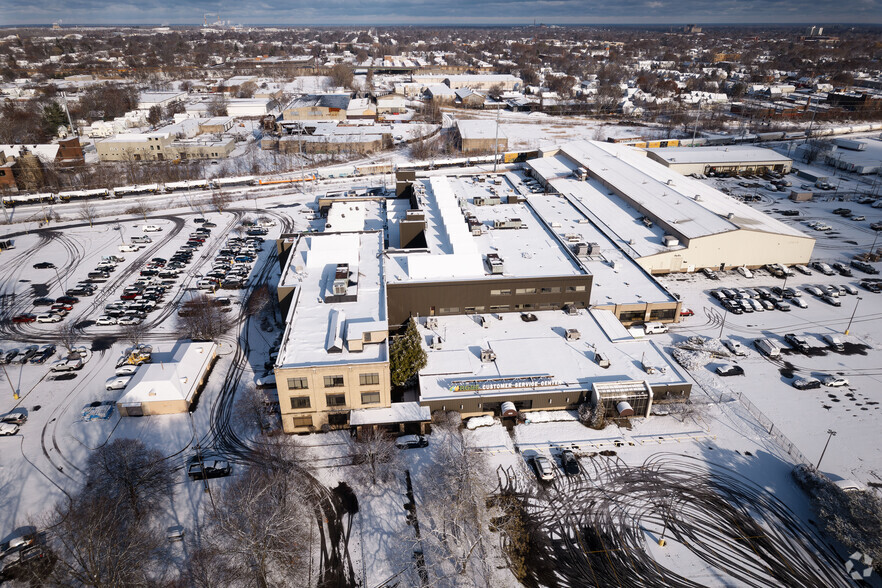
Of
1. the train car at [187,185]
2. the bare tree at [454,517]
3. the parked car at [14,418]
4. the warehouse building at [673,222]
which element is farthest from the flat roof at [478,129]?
the parked car at [14,418]

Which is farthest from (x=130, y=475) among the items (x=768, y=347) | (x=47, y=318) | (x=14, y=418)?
(x=768, y=347)

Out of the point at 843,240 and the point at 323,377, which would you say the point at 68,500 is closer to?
the point at 323,377

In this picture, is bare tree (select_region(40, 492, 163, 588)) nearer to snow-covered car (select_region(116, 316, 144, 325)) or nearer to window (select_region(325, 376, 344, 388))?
window (select_region(325, 376, 344, 388))

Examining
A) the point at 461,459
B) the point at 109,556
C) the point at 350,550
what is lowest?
the point at 350,550

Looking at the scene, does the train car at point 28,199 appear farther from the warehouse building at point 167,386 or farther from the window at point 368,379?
the window at point 368,379

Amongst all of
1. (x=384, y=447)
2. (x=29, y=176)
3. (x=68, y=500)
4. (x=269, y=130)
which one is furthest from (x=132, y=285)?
(x=269, y=130)

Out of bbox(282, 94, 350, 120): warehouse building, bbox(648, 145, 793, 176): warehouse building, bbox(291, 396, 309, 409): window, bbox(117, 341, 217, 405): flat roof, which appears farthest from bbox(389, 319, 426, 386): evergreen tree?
bbox(282, 94, 350, 120): warehouse building

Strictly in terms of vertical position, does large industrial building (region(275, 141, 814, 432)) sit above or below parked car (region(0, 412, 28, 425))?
above
